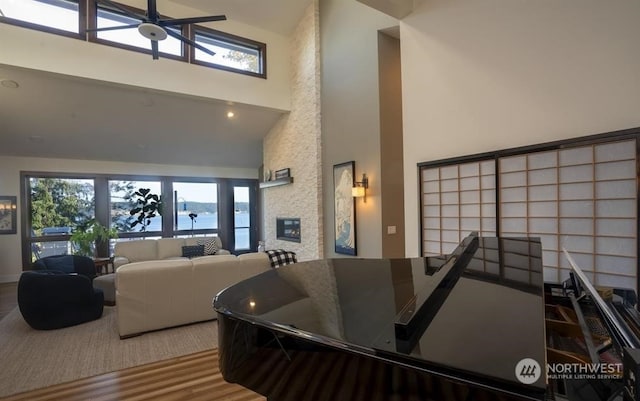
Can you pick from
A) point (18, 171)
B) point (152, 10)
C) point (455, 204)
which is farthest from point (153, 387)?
point (18, 171)

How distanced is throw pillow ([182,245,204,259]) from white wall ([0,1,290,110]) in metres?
3.43

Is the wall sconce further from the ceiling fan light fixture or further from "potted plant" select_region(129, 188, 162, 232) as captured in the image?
"potted plant" select_region(129, 188, 162, 232)

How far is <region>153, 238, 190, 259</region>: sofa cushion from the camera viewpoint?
6.88 m

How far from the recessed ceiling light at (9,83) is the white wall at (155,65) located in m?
Result: 0.42

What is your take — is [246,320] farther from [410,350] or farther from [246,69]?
[246,69]

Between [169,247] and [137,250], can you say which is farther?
[169,247]

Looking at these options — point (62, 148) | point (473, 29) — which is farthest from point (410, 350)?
point (62, 148)

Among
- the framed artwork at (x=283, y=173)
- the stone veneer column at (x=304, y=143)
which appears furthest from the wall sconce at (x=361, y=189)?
the framed artwork at (x=283, y=173)

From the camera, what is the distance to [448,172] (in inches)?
123

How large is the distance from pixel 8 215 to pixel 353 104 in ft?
25.2

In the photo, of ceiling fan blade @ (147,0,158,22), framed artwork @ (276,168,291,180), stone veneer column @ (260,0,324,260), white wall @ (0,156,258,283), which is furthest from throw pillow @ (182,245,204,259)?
ceiling fan blade @ (147,0,158,22)

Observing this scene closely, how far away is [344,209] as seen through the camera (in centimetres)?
540

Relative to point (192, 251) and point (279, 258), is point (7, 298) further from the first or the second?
point (279, 258)

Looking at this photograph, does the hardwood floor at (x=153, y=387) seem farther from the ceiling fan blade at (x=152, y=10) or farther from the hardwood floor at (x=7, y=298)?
the ceiling fan blade at (x=152, y=10)
